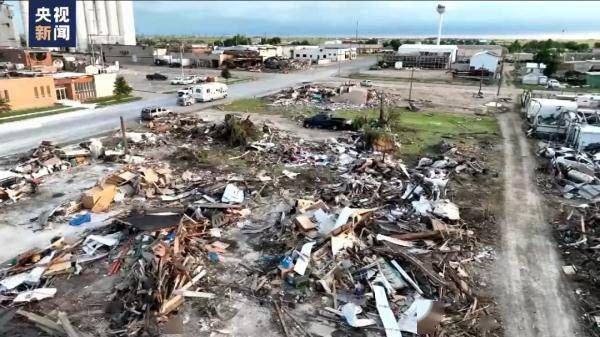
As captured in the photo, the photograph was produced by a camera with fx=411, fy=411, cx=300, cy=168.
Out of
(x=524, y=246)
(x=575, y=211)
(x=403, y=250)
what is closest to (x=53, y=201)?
(x=403, y=250)

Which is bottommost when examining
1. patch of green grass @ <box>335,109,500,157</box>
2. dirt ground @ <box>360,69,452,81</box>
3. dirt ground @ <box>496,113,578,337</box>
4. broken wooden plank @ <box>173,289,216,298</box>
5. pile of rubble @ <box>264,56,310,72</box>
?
dirt ground @ <box>496,113,578,337</box>

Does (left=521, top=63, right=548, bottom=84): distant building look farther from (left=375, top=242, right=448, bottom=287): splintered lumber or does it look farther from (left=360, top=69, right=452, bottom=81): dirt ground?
(left=375, top=242, right=448, bottom=287): splintered lumber

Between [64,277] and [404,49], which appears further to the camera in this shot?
[404,49]

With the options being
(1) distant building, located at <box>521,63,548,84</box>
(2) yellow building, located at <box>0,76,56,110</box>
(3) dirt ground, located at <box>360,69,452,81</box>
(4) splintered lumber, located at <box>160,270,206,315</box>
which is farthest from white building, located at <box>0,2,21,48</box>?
(1) distant building, located at <box>521,63,548,84</box>

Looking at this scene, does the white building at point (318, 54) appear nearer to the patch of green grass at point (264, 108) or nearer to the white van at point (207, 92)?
the white van at point (207, 92)

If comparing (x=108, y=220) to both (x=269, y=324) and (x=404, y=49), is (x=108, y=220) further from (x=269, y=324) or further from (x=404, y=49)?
(x=404, y=49)

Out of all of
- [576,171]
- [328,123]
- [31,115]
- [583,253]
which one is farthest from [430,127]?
[31,115]
